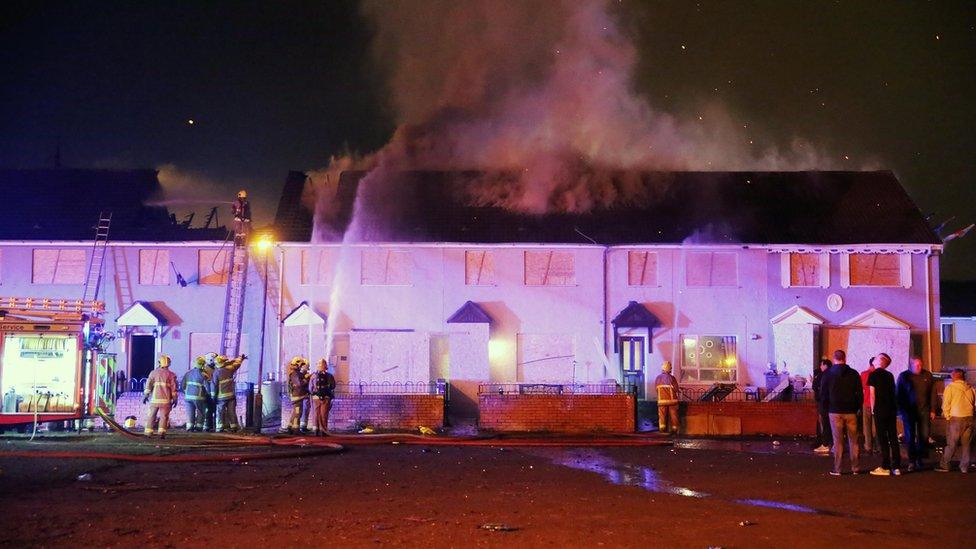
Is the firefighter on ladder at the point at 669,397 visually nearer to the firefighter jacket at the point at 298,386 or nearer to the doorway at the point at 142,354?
the firefighter jacket at the point at 298,386

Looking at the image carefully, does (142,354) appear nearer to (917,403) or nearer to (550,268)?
(550,268)

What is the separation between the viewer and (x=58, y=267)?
29688 mm

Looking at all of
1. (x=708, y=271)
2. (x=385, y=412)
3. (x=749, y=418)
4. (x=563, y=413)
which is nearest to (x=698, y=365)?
(x=708, y=271)

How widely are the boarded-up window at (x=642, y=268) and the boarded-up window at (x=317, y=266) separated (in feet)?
30.8

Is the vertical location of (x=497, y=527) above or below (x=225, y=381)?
below

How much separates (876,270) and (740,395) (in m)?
6.14

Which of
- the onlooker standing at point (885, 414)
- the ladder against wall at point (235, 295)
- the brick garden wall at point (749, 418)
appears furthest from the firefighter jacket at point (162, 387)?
the onlooker standing at point (885, 414)

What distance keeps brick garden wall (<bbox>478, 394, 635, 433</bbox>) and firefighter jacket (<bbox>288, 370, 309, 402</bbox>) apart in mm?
3935

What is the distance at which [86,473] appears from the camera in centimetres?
1266

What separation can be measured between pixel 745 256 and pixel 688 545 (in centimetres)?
2217

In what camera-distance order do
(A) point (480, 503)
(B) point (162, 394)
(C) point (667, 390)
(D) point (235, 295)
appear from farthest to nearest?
(D) point (235, 295) < (C) point (667, 390) < (B) point (162, 394) < (A) point (480, 503)

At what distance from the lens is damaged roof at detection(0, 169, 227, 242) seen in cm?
2991

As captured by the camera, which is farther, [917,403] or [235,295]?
[235,295]

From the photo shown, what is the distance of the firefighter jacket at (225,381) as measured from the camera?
65.4 feet
